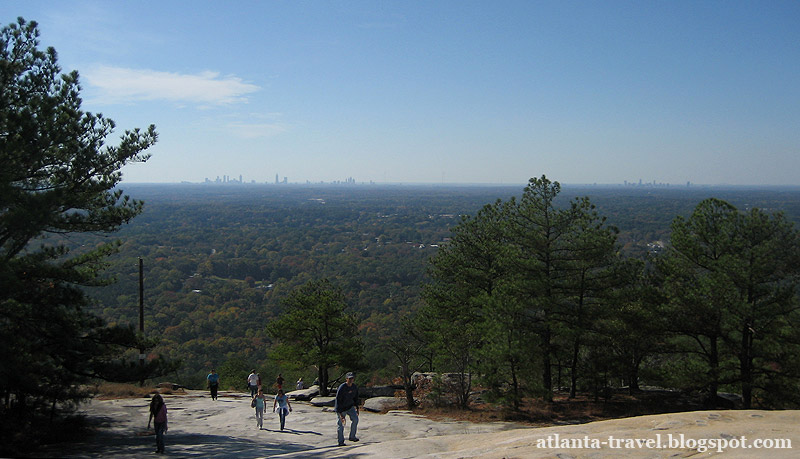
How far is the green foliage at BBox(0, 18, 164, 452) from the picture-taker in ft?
31.5

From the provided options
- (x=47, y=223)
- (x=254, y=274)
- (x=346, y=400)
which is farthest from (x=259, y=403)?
(x=254, y=274)

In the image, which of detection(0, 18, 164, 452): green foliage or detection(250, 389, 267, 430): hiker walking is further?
detection(250, 389, 267, 430): hiker walking

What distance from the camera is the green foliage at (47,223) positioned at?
31.5 feet

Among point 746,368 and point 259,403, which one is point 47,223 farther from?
point 746,368

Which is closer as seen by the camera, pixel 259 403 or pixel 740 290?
pixel 259 403

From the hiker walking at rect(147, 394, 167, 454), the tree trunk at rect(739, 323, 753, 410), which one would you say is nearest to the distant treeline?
the hiker walking at rect(147, 394, 167, 454)

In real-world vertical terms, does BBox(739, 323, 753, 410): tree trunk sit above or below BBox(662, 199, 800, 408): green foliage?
below

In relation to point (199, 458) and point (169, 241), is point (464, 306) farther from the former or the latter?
point (169, 241)

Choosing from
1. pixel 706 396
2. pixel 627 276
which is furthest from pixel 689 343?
pixel 627 276

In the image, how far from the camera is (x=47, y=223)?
997 centimetres

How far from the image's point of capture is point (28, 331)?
34.2ft

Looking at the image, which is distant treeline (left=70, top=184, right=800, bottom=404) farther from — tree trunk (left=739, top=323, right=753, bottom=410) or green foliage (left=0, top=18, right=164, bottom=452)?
tree trunk (left=739, top=323, right=753, bottom=410)

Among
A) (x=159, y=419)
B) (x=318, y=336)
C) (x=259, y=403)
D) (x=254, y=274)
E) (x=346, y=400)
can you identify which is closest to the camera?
(x=346, y=400)

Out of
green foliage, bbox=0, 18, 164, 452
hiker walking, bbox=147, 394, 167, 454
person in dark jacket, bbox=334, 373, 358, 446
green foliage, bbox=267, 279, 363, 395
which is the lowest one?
green foliage, bbox=267, 279, 363, 395
